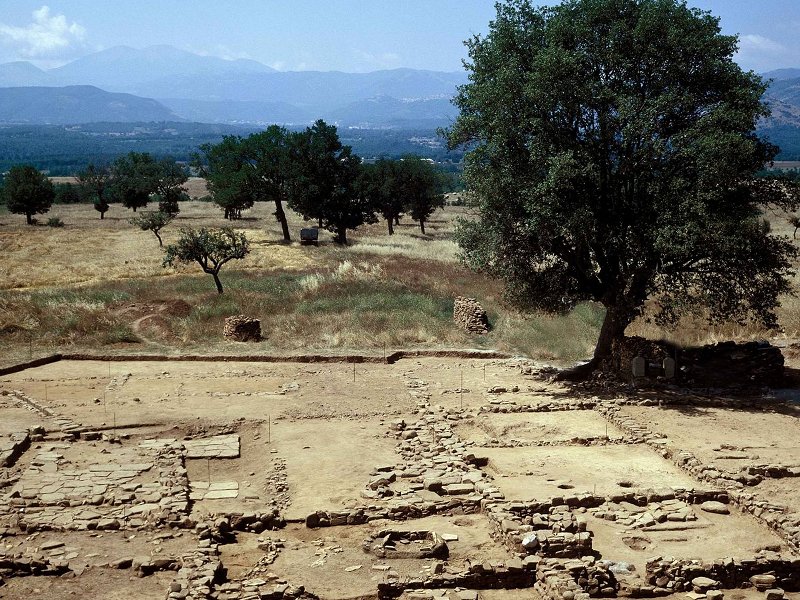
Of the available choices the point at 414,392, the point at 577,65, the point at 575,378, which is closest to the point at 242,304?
the point at 414,392

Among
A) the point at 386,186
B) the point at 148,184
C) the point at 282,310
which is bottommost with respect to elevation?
the point at 282,310

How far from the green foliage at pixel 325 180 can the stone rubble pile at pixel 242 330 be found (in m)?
25.2

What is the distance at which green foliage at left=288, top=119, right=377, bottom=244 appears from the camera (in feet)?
161

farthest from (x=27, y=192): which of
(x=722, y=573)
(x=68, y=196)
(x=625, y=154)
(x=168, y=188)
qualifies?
(x=722, y=573)

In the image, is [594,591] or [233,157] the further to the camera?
[233,157]

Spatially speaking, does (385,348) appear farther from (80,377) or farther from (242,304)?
(80,377)

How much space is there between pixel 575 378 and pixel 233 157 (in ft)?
125

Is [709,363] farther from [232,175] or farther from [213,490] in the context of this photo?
[232,175]

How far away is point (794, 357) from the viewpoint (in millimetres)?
22203

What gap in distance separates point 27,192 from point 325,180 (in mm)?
26707

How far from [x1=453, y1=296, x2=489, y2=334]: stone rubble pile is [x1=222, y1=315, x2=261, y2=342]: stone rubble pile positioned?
652 centimetres

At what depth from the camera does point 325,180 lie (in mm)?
49875

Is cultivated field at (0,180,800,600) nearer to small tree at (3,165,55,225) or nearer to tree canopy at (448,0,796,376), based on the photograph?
tree canopy at (448,0,796,376)

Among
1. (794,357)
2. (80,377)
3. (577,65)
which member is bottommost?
(80,377)
